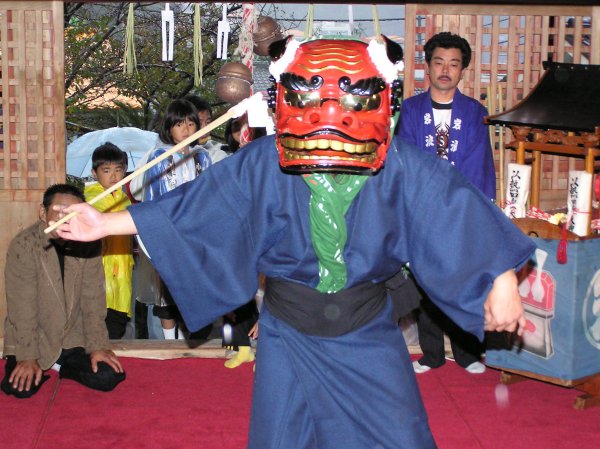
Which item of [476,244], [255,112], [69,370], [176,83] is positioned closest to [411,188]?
[476,244]

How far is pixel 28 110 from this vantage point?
5.43 meters

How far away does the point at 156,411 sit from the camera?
4.56 m

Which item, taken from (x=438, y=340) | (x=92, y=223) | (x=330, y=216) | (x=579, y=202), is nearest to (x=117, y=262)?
(x=438, y=340)

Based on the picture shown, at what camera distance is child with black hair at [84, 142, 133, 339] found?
220 inches

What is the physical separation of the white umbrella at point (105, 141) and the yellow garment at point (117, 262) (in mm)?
2088

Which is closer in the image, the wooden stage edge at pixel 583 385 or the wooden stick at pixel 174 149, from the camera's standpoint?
the wooden stick at pixel 174 149

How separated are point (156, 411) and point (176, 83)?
5608 mm

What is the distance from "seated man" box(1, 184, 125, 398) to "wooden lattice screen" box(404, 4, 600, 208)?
7.45 ft

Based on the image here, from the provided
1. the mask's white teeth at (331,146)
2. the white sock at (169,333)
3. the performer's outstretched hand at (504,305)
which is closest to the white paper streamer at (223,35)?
the white sock at (169,333)

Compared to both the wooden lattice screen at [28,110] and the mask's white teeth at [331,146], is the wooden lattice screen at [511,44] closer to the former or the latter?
the wooden lattice screen at [28,110]

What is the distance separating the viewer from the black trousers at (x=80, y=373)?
475 cm

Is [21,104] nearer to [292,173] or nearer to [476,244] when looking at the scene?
[292,173]

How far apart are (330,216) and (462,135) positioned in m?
2.37

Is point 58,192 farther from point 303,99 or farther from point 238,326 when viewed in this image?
point 303,99
